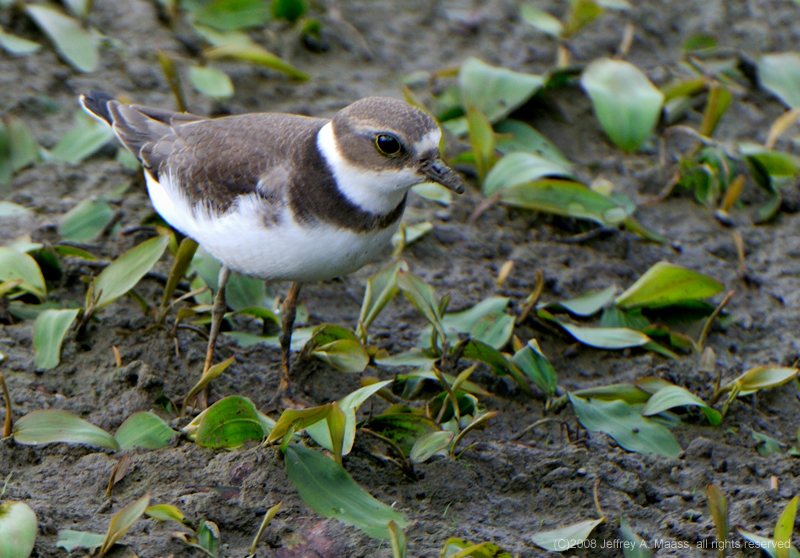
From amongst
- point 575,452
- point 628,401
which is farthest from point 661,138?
point 575,452

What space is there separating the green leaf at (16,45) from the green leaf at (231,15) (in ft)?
4.31

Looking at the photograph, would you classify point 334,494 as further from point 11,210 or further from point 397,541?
point 11,210

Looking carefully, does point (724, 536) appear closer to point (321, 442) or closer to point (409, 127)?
point (321, 442)

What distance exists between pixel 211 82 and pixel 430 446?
3.75 m

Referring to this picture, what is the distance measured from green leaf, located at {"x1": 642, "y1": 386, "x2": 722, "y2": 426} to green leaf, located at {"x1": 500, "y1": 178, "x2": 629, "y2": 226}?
62.5 inches

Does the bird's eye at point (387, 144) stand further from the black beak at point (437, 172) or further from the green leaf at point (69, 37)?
the green leaf at point (69, 37)

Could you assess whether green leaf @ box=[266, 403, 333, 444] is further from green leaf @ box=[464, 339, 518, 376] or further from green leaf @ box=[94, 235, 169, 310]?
green leaf @ box=[94, 235, 169, 310]

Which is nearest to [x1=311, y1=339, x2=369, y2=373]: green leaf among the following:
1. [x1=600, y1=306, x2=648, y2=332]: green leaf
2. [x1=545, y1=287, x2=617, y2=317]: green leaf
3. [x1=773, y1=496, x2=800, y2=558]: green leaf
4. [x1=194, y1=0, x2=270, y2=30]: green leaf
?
[x1=545, y1=287, x2=617, y2=317]: green leaf

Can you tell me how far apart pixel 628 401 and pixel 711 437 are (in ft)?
1.45

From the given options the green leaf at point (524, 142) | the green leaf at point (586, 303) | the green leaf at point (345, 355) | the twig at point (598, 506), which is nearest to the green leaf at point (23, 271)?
the green leaf at point (345, 355)

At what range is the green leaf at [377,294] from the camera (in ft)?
14.7

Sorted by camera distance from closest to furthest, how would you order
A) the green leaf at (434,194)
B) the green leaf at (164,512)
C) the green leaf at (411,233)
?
the green leaf at (164,512)
the green leaf at (411,233)
the green leaf at (434,194)

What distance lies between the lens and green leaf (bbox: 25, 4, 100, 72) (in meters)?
6.21

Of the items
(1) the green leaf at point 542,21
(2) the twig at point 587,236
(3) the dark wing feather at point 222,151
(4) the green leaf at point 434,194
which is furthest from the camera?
(1) the green leaf at point 542,21
